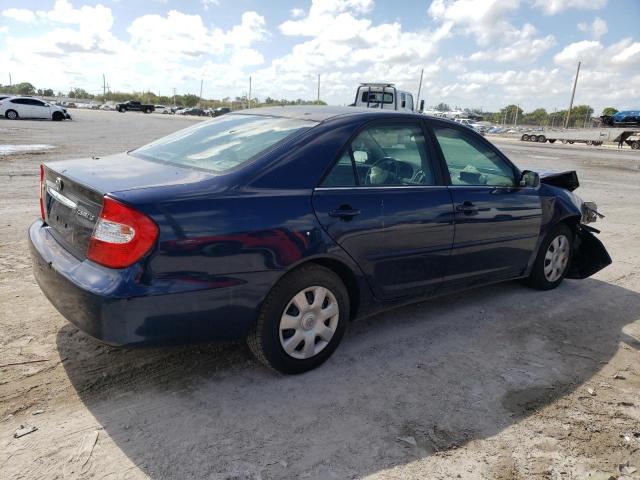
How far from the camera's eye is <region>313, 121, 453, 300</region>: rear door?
10.4 feet

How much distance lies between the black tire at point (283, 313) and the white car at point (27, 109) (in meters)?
34.7

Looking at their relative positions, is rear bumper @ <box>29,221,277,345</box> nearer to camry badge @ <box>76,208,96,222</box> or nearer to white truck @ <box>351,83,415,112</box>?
camry badge @ <box>76,208,96,222</box>

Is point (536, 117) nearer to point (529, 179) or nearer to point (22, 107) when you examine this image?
point (22, 107)

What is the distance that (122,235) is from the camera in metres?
2.50

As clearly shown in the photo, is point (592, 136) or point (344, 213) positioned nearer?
point (344, 213)

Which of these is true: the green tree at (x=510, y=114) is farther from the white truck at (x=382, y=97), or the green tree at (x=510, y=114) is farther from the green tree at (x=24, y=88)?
the green tree at (x=24, y=88)

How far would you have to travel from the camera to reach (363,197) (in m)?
3.26

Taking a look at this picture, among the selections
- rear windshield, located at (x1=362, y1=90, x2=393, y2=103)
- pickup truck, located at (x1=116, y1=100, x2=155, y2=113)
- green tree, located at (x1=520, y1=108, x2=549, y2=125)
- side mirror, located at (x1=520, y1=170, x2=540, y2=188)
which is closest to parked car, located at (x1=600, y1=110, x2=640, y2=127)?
rear windshield, located at (x1=362, y1=90, x2=393, y2=103)

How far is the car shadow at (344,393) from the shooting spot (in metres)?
2.46

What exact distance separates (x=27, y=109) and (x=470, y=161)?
3472 centimetres

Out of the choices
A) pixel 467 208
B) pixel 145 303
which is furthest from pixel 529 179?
pixel 145 303

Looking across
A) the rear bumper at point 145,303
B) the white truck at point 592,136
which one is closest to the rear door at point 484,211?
the rear bumper at point 145,303

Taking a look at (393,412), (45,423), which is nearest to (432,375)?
(393,412)

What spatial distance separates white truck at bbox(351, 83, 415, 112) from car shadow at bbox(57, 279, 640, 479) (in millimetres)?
17598
